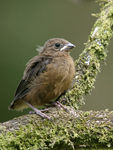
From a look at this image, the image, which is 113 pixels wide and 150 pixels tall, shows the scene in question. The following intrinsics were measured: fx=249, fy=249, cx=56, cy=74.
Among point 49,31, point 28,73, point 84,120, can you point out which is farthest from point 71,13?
point 84,120

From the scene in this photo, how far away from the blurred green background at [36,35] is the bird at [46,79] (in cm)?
249

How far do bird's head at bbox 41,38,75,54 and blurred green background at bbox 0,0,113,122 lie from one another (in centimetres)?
239

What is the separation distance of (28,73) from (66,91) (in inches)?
21.9

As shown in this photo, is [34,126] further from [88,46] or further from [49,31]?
[49,31]

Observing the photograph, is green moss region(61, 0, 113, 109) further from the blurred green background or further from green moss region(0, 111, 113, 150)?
the blurred green background

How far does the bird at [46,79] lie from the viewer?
3.07 metres

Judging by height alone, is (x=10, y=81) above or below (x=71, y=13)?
below

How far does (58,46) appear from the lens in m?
3.57

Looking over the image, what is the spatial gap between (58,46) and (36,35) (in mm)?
3081

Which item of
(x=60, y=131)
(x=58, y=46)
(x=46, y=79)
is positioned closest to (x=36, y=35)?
(x=58, y=46)

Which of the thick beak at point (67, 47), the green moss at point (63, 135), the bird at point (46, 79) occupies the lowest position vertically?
the green moss at point (63, 135)

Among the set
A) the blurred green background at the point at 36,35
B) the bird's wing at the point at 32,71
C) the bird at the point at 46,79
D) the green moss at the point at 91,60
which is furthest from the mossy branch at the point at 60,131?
the blurred green background at the point at 36,35

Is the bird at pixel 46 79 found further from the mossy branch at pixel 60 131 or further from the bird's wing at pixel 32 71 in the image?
the mossy branch at pixel 60 131

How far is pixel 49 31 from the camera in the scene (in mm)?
6852
